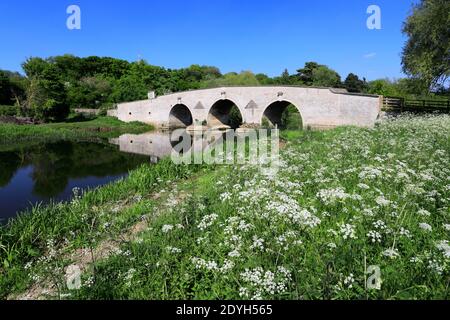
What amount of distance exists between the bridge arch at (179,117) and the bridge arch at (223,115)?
17.7ft

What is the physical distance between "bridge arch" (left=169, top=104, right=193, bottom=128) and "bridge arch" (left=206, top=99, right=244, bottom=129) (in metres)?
5.38

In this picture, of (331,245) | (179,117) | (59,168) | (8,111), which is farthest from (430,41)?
(8,111)

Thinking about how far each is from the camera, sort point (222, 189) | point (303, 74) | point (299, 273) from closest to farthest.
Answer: point (299, 273) → point (222, 189) → point (303, 74)

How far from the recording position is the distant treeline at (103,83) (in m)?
37.2

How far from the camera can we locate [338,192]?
4.20 m

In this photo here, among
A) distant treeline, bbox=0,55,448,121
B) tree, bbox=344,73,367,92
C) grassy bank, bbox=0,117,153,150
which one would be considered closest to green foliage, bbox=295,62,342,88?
distant treeline, bbox=0,55,448,121

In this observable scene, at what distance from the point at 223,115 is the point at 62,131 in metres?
19.3

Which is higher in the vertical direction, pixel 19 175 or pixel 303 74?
pixel 303 74

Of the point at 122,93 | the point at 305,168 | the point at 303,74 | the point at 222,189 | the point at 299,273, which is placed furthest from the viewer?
the point at 303,74

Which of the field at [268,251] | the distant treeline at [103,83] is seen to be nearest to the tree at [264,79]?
the distant treeline at [103,83]

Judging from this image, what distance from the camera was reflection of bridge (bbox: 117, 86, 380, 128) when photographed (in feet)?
88.6
